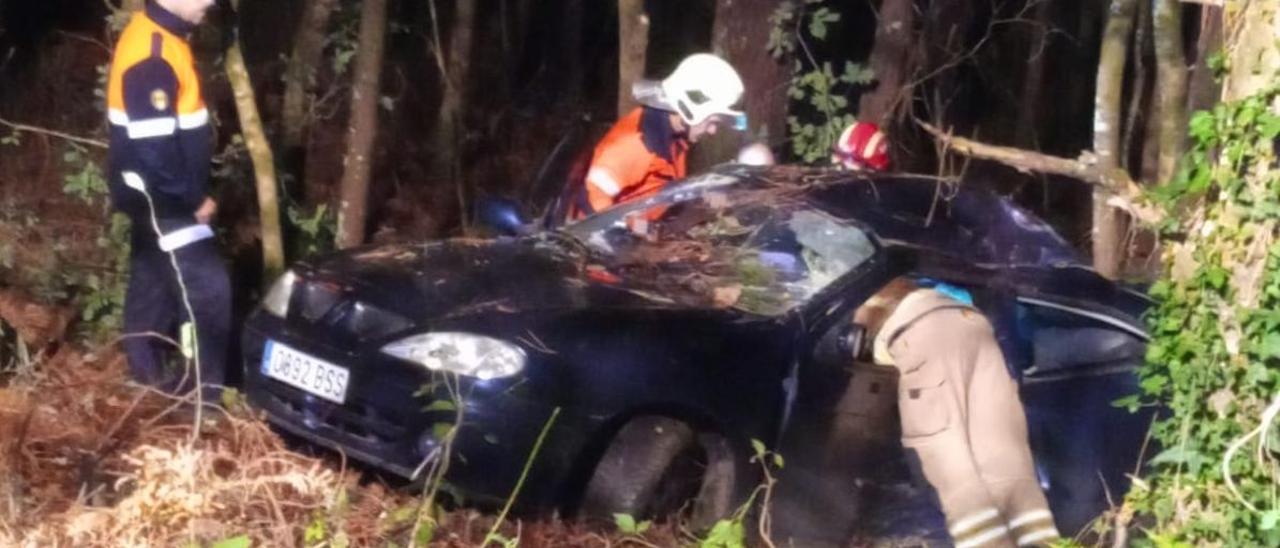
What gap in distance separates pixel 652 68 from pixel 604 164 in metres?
7.35

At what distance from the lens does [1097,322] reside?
220 inches

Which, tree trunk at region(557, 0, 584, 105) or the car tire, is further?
tree trunk at region(557, 0, 584, 105)

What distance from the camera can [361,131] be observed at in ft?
29.1

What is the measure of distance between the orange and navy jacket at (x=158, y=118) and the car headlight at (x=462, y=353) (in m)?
1.55

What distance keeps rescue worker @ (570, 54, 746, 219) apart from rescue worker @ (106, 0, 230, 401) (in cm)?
152

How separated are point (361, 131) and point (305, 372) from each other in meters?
3.64

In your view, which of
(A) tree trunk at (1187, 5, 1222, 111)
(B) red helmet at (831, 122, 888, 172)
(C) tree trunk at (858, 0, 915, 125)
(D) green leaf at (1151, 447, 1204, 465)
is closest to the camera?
(D) green leaf at (1151, 447, 1204, 465)

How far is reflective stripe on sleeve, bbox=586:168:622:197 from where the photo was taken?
6727mm

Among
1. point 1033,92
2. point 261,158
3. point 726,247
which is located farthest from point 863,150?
point 1033,92

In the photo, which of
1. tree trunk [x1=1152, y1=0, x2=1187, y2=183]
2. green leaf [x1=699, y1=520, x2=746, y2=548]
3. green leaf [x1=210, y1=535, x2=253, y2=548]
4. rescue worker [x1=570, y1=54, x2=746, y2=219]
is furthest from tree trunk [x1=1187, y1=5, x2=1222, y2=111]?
green leaf [x1=210, y1=535, x2=253, y2=548]

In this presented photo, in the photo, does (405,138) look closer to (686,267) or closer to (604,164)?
(604,164)

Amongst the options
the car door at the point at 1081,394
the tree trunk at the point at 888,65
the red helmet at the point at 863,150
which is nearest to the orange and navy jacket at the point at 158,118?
the red helmet at the point at 863,150

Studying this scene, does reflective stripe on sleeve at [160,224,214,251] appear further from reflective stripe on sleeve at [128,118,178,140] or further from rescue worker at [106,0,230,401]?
reflective stripe on sleeve at [128,118,178,140]

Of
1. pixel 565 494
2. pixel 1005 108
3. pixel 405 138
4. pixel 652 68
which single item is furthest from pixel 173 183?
pixel 1005 108
